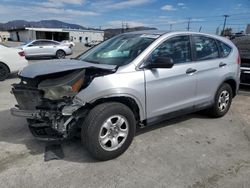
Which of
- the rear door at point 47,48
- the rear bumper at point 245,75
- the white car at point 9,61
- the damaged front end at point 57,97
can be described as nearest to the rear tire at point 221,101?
the rear bumper at point 245,75

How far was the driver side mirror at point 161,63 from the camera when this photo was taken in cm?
362

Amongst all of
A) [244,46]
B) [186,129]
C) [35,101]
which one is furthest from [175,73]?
[244,46]

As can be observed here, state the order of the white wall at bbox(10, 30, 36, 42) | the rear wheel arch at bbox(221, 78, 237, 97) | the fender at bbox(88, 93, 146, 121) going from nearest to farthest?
the fender at bbox(88, 93, 146, 121) → the rear wheel arch at bbox(221, 78, 237, 97) → the white wall at bbox(10, 30, 36, 42)

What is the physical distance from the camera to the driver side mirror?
11.9 feet

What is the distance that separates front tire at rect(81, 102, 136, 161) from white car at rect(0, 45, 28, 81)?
7.17 m

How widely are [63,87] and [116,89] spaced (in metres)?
0.68

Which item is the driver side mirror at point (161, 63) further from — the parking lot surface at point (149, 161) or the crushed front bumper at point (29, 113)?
the crushed front bumper at point (29, 113)

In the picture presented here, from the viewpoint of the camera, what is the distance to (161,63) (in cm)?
364

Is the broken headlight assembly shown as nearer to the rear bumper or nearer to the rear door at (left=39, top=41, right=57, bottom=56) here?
the rear bumper

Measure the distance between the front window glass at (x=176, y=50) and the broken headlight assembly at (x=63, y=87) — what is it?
4.03 feet

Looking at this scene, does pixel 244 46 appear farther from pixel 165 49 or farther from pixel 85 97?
pixel 85 97

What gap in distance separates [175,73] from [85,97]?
158 centimetres

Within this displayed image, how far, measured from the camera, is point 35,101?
135 inches

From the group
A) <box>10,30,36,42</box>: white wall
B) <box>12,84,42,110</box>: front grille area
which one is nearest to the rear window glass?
<box>12,84,42,110</box>: front grille area
